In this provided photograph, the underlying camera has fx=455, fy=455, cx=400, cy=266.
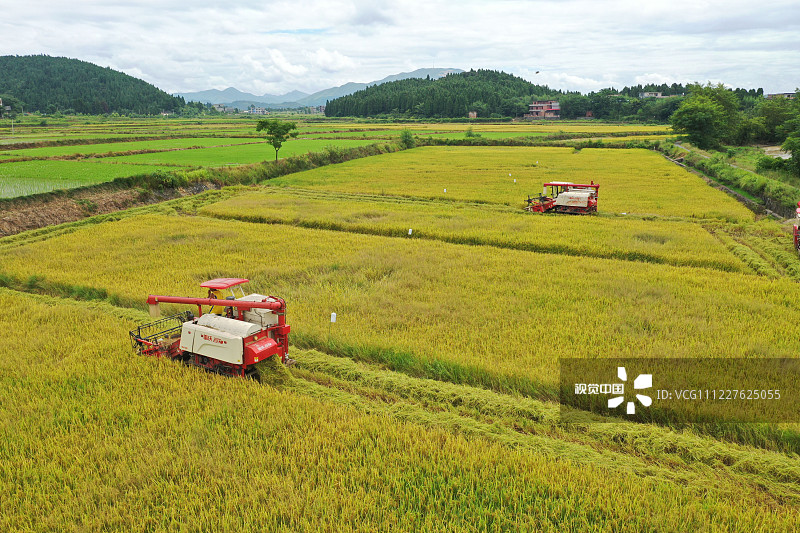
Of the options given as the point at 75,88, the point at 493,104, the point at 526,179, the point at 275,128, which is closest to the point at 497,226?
the point at 526,179

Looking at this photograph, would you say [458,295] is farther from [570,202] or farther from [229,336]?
[570,202]

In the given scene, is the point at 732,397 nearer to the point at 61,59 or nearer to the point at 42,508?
the point at 42,508

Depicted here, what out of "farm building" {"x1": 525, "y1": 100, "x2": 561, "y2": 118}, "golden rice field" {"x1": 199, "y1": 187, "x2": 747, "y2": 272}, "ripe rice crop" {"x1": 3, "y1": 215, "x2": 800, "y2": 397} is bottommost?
"ripe rice crop" {"x1": 3, "y1": 215, "x2": 800, "y2": 397}

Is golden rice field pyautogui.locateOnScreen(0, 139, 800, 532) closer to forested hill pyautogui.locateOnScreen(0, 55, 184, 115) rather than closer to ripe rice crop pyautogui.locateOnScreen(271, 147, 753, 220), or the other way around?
ripe rice crop pyautogui.locateOnScreen(271, 147, 753, 220)

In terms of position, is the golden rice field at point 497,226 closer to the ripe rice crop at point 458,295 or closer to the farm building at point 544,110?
the ripe rice crop at point 458,295

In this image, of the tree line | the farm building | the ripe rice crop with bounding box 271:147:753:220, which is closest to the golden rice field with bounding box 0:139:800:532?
the ripe rice crop with bounding box 271:147:753:220

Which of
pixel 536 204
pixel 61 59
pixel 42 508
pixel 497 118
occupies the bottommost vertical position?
pixel 42 508

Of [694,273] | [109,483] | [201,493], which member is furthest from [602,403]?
[694,273]
